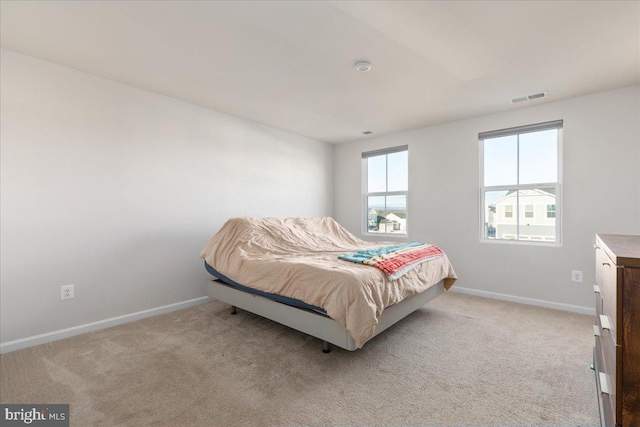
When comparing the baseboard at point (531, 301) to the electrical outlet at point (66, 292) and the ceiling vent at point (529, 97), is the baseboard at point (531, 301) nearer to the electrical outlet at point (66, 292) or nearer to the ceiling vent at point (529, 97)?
the ceiling vent at point (529, 97)

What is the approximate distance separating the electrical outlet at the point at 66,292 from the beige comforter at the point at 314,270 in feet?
3.70

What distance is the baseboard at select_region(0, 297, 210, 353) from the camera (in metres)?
2.27

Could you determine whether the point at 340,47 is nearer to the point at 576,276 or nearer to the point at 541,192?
the point at 541,192

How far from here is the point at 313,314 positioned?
2168 mm

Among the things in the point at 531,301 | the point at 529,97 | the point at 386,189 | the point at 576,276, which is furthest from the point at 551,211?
the point at 386,189

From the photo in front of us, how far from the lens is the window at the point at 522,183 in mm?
3285

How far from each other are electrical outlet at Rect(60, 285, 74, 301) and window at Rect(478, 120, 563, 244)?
4.53m

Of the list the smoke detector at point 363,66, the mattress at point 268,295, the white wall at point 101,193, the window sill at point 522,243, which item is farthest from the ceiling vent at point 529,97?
Answer: the white wall at point 101,193

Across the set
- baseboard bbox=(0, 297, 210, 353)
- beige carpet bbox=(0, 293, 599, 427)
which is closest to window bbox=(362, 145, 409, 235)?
beige carpet bbox=(0, 293, 599, 427)

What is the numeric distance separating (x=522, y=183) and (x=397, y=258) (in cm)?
219

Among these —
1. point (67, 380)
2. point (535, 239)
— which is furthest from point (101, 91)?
point (535, 239)

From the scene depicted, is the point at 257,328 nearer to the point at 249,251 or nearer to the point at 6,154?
the point at 249,251

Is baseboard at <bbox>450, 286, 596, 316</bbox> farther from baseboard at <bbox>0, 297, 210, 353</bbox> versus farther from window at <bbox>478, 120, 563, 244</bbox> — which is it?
baseboard at <bbox>0, 297, 210, 353</bbox>

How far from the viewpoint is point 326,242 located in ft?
11.6
